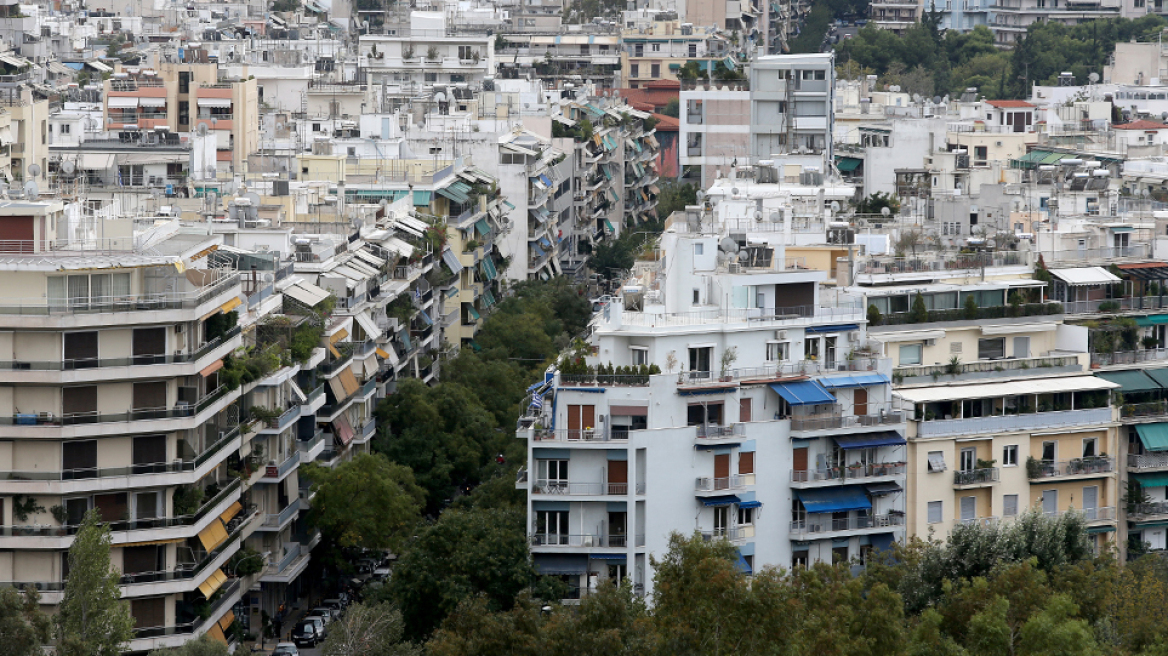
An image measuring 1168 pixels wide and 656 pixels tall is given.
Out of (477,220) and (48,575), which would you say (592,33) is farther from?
(48,575)

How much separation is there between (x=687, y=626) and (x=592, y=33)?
129448mm

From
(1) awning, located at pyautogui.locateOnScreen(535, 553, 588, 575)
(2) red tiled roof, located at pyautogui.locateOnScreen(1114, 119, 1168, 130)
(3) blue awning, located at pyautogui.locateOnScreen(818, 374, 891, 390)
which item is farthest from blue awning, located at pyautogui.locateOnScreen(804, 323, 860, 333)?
(2) red tiled roof, located at pyautogui.locateOnScreen(1114, 119, 1168, 130)

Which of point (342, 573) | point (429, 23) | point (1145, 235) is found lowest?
point (342, 573)

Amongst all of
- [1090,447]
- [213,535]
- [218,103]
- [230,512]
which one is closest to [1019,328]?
[1090,447]

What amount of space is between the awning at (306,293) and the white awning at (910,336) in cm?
1721

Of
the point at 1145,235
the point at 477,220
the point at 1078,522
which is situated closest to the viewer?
the point at 1078,522

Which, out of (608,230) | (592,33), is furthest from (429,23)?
(592,33)

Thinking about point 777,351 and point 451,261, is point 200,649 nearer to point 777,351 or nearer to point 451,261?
point 777,351

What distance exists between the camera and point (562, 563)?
194 ft

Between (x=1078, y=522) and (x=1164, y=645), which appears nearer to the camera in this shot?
(x=1164, y=645)

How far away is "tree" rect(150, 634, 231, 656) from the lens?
51250mm

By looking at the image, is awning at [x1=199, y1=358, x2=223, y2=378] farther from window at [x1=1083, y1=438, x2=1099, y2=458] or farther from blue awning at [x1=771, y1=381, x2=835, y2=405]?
window at [x1=1083, y1=438, x2=1099, y2=458]

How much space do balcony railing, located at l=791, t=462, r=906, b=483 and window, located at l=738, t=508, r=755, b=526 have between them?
5.00ft

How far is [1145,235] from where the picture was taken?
75.5 m
